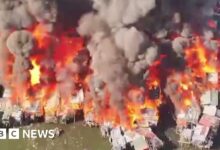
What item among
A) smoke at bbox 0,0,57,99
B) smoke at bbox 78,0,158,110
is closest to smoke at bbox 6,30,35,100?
smoke at bbox 0,0,57,99

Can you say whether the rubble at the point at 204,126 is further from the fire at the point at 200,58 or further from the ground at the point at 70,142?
the ground at the point at 70,142

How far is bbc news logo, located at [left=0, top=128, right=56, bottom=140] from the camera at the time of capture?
13234mm

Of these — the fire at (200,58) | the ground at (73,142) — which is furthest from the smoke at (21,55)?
the fire at (200,58)

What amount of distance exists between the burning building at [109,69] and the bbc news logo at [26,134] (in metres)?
0.26

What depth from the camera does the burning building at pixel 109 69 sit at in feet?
43.6

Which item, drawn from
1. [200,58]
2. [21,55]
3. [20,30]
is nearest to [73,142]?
[21,55]

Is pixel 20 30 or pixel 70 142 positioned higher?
pixel 20 30

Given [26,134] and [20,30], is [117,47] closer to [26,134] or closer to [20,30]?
[20,30]

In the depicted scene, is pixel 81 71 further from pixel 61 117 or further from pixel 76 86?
pixel 61 117

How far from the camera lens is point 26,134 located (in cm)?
1325

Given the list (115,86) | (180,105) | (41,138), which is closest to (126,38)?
(115,86)

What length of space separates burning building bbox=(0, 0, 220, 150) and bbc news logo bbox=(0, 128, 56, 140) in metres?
0.26

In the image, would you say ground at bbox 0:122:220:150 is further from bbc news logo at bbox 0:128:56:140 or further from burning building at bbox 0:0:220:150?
burning building at bbox 0:0:220:150

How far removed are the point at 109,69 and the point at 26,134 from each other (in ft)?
7.29
